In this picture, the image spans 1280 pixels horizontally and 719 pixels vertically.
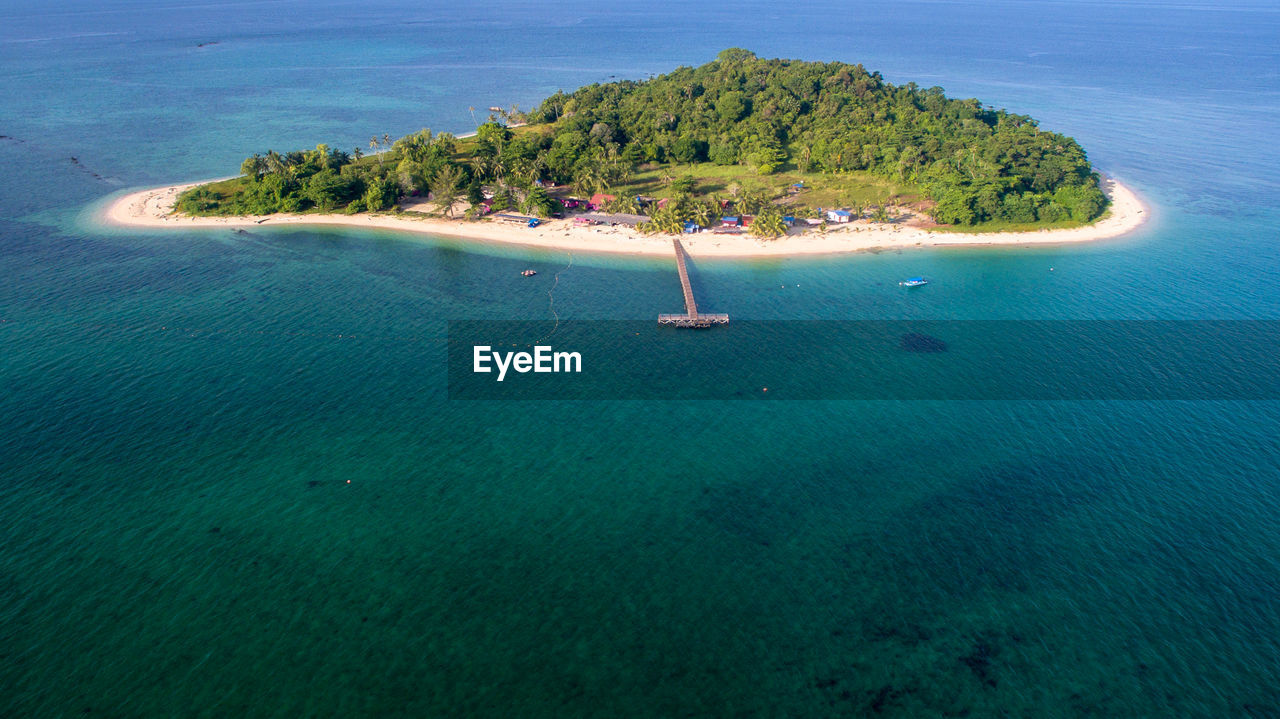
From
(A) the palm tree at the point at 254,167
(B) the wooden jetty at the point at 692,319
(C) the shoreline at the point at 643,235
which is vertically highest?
(A) the palm tree at the point at 254,167

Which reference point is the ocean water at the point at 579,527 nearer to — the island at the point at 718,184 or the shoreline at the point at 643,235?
the shoreline at the point at 643,235

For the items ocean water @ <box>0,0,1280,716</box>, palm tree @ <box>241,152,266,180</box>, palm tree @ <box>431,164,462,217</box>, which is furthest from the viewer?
palm tree @ <box>241,152,266,180</box>

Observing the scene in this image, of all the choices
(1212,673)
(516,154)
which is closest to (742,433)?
(1212,673)

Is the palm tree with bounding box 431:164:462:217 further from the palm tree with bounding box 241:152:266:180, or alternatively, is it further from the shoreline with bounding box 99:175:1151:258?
the palm tree with bounding box 241:152:266:180

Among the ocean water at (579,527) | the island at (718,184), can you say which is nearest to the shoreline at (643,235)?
the island at (718,184)

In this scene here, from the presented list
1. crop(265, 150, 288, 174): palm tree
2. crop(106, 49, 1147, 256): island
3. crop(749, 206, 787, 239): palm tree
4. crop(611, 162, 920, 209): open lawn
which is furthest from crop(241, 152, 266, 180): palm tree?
crop(749, 206, 787, 239): palm tree

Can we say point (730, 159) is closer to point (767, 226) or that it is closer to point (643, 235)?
point (767, 226)

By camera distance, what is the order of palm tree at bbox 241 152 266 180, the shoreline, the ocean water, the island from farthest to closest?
1. palm tree at bbox 241 152 266 180
2. the island
3. the shoreline
4. the ocean water
